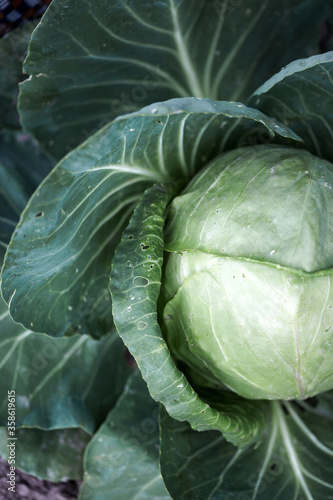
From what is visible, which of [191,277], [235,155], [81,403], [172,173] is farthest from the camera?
[81,403]

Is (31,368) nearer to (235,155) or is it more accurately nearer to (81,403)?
(81,403)

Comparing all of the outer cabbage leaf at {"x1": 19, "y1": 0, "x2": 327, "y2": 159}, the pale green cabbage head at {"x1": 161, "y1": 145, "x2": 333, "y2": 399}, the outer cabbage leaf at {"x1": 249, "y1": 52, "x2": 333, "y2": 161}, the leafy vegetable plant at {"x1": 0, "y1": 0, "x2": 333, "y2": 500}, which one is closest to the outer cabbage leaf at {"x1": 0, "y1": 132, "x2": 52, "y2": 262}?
the leafy vegetable plant at {"x1": 0, "y1": 0, "x2": 333, "y2": 500}

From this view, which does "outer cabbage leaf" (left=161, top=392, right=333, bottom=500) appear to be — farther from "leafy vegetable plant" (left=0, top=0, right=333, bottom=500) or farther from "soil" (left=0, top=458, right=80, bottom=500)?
"soil" (left=0, top=458, right=80, bottom=500)

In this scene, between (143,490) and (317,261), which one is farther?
(143,490)

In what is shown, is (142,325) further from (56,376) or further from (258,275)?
(56,376)

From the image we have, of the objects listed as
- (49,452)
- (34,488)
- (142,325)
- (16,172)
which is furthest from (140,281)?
(34,488)

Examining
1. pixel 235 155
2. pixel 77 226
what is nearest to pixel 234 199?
pixel 235 155

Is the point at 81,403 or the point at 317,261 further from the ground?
the point at 317,261

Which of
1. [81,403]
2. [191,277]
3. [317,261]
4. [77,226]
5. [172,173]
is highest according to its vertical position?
[77,226]
